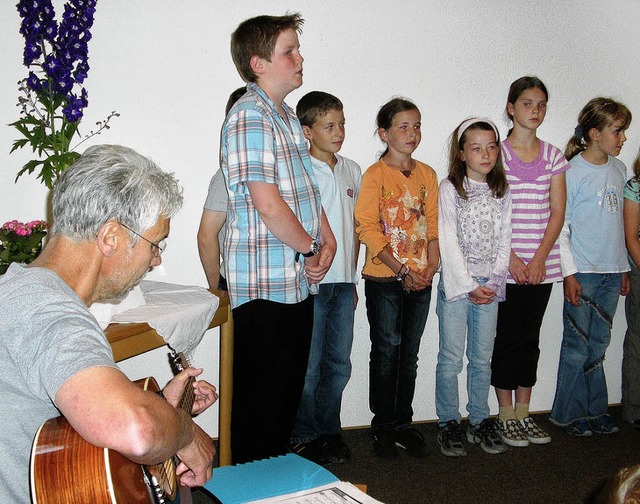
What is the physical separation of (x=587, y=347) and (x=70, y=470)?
2.69 metres

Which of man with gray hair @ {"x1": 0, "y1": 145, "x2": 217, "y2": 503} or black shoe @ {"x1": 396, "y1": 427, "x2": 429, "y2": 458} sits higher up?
man with gray hair @ {"x1": 0, "y1": 145, "x2": 217, "y2": 503}

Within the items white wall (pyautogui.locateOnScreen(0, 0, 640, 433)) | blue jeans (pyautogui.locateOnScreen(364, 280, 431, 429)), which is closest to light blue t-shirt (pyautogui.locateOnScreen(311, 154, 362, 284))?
blue jeans (pyautogui.locateOnScreen(364, 280, 431, 429))

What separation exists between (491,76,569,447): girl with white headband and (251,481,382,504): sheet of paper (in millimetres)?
1828

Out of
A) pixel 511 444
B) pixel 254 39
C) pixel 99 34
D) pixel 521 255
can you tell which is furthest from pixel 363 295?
pixel 99 34

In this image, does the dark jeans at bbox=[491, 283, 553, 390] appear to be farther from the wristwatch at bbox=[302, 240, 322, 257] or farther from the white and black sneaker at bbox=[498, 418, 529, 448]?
the wristwatch at bbox=[302, 240, 322, 257]

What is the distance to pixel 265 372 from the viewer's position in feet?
6.79

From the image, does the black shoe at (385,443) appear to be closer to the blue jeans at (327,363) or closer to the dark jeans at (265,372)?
the blue jeans at (327,363)

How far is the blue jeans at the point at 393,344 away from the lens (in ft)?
9.02

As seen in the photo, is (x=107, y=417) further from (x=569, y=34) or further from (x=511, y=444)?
(x=569, y=34)

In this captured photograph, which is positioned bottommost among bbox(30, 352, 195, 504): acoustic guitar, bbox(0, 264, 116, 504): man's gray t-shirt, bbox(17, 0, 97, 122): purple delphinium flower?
bbox(30, 352, 195, 504): acoustic guitar

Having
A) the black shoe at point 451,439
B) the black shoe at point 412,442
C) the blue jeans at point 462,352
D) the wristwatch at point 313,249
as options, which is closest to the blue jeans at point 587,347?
the blue jeans at point 462,352

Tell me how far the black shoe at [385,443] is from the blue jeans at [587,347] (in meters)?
0.91

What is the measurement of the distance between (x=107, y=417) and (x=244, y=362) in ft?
3.92

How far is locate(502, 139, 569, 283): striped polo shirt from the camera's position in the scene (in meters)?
2.88
